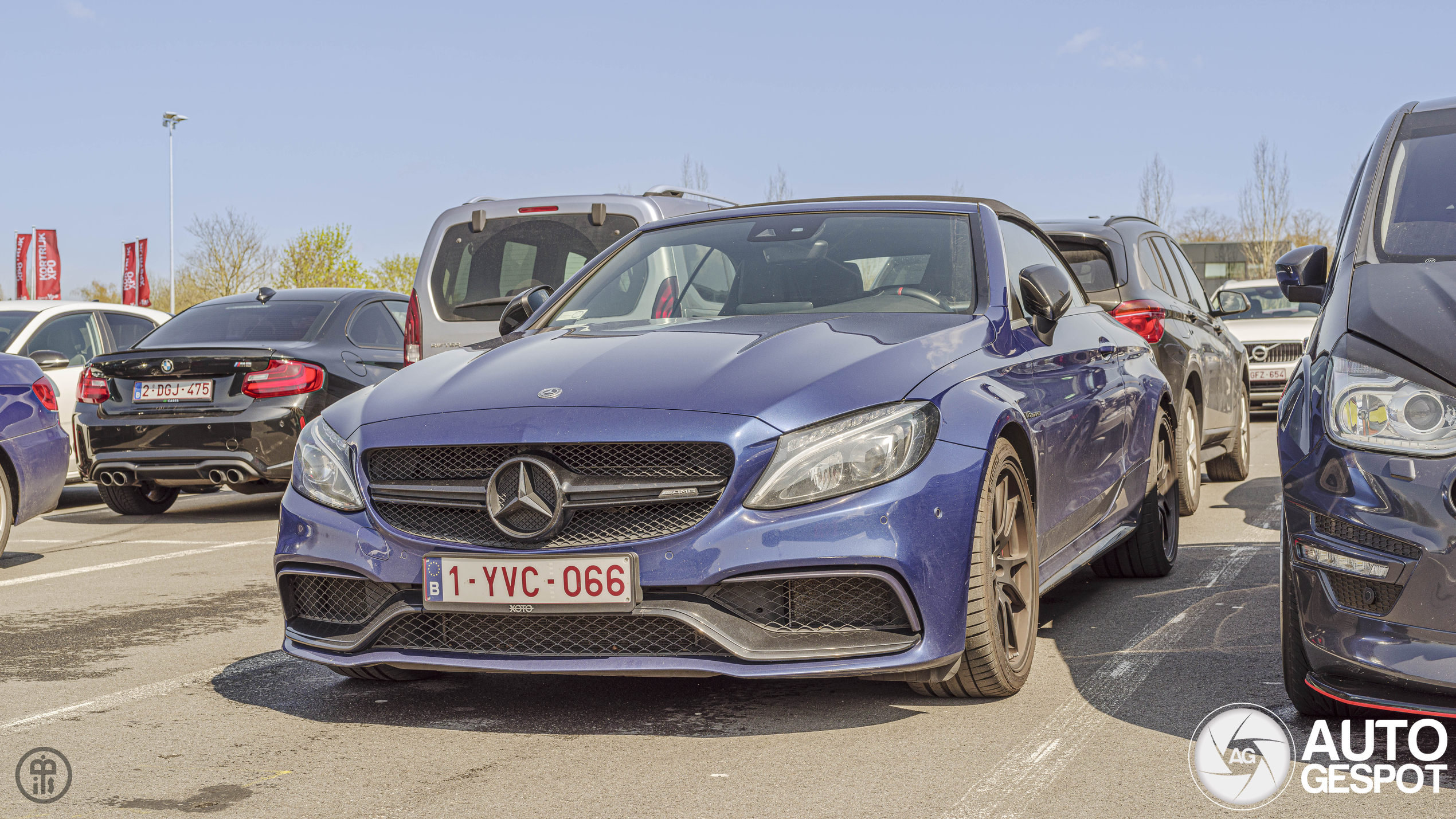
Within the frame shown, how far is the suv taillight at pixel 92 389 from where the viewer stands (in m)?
9.69

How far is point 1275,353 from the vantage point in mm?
16406

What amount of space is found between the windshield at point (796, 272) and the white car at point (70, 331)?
705 centimetres

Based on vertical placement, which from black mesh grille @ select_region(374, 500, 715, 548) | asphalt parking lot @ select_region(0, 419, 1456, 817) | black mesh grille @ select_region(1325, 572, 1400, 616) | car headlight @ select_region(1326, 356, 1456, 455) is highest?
car headlight @ select_region(1326, 356, 1456, 455)

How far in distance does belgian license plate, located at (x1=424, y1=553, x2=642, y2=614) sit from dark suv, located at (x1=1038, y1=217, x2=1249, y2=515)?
4704mm

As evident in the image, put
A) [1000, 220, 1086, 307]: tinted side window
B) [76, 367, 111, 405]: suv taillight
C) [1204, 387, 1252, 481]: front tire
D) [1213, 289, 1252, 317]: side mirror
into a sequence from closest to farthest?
1. [1000, 220, 1086, 307]: tinted side window
2. [1213, 289, 1252, 317]: side mirror
3. [76, 367, 111, 405]: suv taillight
4. [1204, 387, 1252, 481]: front tire

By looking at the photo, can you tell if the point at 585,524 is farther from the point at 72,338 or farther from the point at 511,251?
the point at 72,338

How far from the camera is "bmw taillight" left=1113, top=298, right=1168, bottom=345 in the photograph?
27.1 feet

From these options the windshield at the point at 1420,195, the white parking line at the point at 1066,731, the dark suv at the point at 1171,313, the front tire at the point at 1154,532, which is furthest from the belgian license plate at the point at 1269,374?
the windshield at the point at 1420,195

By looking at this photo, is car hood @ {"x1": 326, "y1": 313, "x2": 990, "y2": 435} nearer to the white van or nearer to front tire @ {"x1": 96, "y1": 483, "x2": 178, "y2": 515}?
the white van

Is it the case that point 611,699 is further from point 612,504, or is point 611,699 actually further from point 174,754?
point 174,754

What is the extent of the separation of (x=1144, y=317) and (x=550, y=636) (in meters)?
5.46

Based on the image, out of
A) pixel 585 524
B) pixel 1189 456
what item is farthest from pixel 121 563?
pixel 1189 456

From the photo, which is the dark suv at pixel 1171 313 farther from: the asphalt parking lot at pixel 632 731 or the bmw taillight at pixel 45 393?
the bmw taillight at pixel 45 393

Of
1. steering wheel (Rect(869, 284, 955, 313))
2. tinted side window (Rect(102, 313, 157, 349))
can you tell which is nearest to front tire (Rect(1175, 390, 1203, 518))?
steering wheel (Rect(869, 284, 955, 313))
